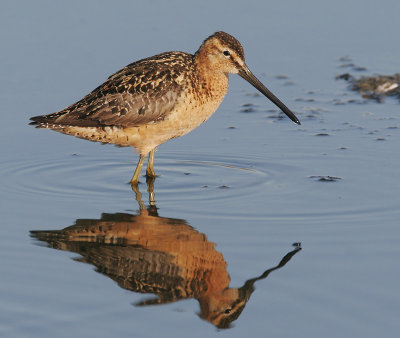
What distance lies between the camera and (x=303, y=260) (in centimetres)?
568

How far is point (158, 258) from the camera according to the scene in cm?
586

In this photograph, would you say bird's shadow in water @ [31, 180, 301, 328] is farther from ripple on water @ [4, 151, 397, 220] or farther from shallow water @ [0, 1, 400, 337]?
ripple on water @ [4, 151, 397, 220]

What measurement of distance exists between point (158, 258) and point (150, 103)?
1.97 metres

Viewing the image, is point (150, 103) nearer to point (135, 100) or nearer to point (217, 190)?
point (135, 100)

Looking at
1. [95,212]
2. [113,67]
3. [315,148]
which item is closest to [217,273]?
[95,212]

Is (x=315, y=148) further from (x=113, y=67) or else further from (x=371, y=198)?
(x=113, y=67)

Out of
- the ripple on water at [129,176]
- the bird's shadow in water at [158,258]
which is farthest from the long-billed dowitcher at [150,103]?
the bird's shadow in water at [158,258]

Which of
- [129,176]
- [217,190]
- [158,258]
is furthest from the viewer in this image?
[129,176]

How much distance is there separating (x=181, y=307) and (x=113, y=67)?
537cm

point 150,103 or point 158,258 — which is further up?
point 150,103

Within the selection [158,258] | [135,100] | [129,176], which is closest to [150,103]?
[135,100]

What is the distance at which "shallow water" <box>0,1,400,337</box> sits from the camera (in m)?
5.01

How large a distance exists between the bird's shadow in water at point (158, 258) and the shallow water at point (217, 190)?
0.06 feet

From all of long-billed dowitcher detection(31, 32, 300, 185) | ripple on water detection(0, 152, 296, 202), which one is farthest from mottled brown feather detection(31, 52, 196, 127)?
ripple on water detection(0, 152, 296, 202)
